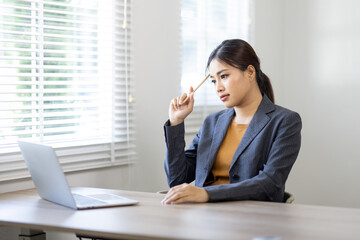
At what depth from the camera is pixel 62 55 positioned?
2627 mm

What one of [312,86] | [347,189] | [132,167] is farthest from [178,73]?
[347,189]

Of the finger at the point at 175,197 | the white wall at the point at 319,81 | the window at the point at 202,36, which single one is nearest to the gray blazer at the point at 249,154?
the finger at the point at 175,197

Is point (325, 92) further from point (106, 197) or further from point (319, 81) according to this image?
point (106, 197)

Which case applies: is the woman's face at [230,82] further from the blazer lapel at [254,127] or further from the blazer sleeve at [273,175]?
the blazer sleeve at [273,175]

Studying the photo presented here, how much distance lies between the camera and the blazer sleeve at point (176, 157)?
7.81 feet

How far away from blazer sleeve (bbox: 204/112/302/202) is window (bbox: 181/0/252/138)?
1.30 m

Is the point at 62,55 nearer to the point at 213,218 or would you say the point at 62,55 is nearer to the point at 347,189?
the point at 213,218

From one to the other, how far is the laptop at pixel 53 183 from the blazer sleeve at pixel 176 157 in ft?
1.45

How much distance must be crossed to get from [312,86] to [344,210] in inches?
101

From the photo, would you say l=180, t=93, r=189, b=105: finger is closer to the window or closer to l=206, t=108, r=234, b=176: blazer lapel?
l=206, t=108, r=234, b=176: blazer lapel

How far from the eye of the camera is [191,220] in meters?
1.62

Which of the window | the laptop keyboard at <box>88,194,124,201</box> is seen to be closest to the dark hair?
the laptop keyboard at <box>88,194,124,201</box>

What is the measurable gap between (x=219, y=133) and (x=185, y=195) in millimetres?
599

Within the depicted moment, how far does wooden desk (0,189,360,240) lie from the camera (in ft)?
4.84
